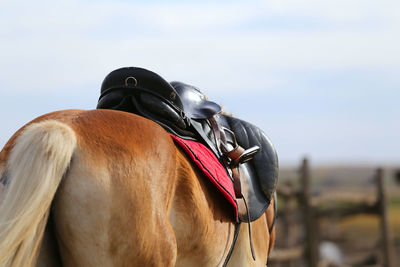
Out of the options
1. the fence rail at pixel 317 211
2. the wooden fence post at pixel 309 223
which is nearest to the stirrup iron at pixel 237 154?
the fence rail at pixel 317 211

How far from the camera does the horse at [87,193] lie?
2365 millimetres

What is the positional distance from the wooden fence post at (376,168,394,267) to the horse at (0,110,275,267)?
31.1 ft

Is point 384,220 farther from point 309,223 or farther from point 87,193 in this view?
point 87,193

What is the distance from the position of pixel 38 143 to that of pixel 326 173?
91.4 metres

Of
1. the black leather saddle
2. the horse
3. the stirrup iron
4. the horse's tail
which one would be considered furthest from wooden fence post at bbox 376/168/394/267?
the horse's tail

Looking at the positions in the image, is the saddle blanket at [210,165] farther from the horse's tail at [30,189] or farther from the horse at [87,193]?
the horse's tail at [30,189]

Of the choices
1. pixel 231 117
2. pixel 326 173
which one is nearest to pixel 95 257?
pixel 231 117

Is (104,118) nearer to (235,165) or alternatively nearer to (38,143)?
(38,143)

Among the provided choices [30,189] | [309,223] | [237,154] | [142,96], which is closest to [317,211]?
[309,223]

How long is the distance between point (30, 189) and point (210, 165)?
47.5 inches

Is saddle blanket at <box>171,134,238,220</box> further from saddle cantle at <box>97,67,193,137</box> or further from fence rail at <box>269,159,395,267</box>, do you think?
fence rail at <box>269,159,395,267</box>

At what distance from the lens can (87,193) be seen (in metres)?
2.42

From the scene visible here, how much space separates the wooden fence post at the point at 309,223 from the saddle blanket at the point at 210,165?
783cm

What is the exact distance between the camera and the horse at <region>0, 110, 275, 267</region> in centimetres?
237
